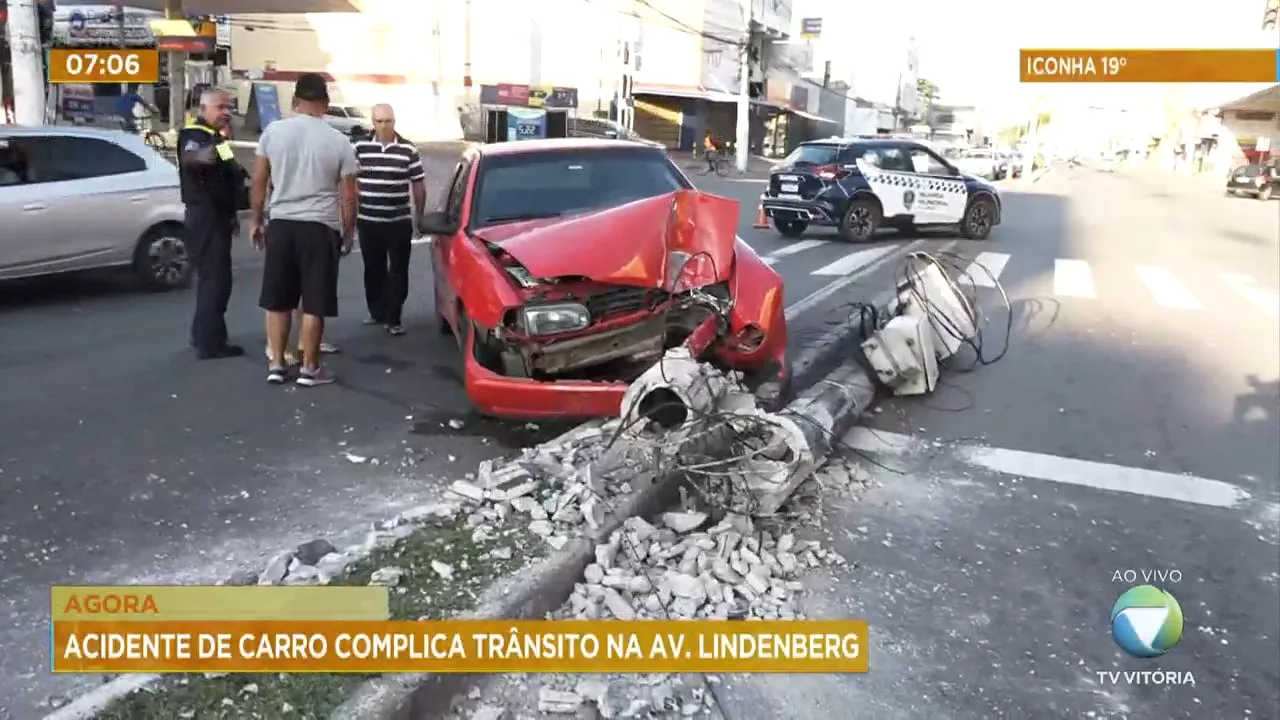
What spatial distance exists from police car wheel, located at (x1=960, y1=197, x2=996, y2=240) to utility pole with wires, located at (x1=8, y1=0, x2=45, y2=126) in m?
14.0

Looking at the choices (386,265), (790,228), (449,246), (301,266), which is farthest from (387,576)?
(790,228)

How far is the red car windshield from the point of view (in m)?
6.54

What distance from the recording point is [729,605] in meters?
3.71

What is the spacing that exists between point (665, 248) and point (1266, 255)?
16043 millimetres

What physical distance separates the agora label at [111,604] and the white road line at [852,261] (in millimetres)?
9721

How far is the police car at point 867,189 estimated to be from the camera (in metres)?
16.0

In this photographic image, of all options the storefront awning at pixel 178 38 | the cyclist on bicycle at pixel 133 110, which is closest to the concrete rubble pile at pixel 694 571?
the storefront awning at pixel 178 38

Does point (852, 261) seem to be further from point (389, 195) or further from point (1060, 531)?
point (1060, 531)

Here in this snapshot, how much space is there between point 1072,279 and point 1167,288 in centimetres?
113

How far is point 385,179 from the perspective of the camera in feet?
24.1

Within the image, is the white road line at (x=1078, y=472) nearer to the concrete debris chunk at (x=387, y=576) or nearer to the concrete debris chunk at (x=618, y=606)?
the concrete debris chunk at (x=618, y=606)

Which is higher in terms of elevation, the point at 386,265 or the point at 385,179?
the point at 385,179

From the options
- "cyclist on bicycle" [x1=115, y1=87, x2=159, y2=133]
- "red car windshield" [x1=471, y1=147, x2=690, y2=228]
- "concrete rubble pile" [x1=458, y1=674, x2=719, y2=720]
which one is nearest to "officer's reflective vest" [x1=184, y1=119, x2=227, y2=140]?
"red car windshield" [x1=471, y1=147, x2=690, y2=228]

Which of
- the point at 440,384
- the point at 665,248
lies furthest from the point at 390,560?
the point at 440,384
